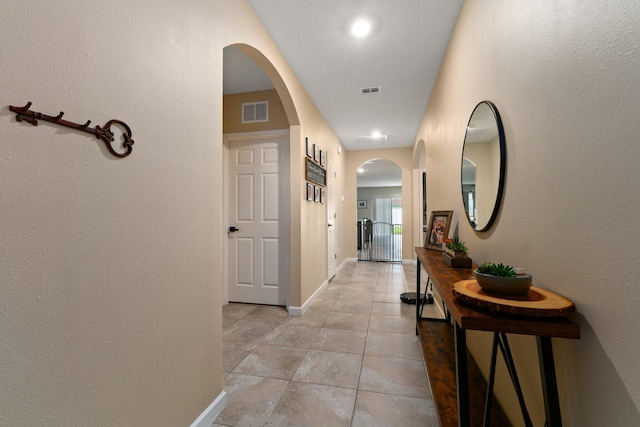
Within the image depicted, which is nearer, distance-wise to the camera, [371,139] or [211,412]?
[211,412]

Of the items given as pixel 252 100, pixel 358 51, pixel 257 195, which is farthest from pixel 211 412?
pixel 252 100

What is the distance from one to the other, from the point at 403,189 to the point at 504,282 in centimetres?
534

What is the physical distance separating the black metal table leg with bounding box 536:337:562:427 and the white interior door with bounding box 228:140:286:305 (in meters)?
2.73

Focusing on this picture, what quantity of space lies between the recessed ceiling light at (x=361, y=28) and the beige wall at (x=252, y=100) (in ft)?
4.01

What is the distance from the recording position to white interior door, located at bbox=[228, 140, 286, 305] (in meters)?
3.32

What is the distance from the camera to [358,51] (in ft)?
8.30

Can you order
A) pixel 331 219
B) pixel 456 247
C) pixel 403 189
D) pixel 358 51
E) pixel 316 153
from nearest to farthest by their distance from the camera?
pixel 456 247
pixel 358 51
pixel 316 153
pixel 331 219
pixel 403 189

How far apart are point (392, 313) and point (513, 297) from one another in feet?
7.66

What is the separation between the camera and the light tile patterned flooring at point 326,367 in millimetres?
1528

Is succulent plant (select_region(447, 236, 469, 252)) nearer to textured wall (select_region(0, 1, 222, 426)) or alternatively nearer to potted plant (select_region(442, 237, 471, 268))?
potted plant (select_region(442, 237, 471, 268))

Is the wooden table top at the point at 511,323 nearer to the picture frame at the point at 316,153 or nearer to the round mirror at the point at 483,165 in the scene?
the round mirror at the point at 483,165

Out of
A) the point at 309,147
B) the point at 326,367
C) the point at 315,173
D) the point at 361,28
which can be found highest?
the point at 361,28

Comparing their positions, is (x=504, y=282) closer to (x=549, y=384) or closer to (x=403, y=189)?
(x=549, y=384)

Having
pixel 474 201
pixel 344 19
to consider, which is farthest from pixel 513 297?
pixel 344 19
